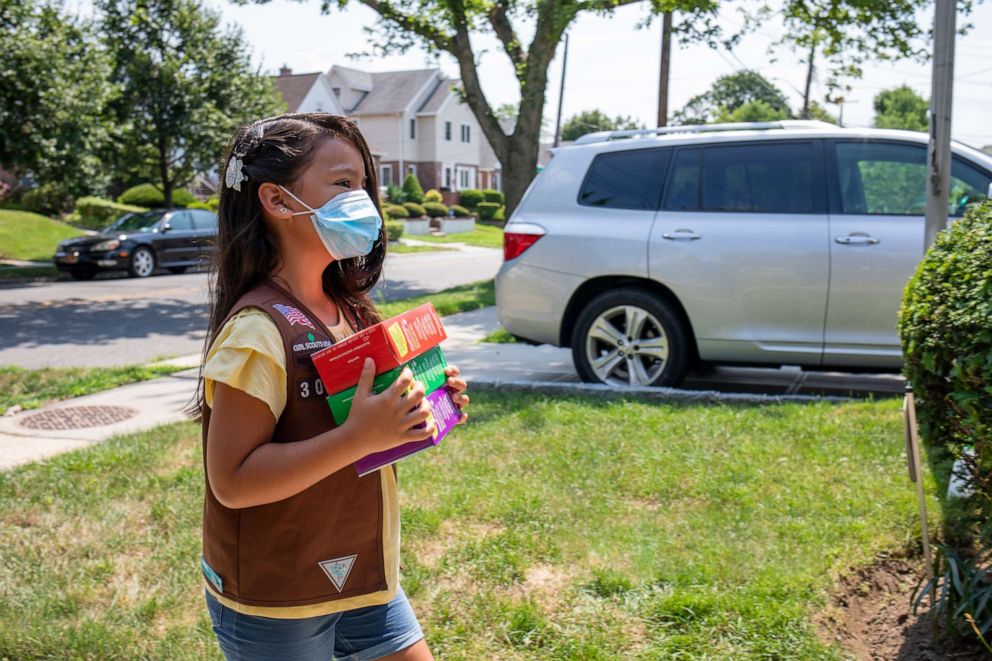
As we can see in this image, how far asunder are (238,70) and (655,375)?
79.0ft

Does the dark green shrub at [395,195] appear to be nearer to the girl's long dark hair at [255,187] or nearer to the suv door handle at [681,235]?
the suv door handle at [681,235]

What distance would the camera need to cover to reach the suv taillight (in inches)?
281

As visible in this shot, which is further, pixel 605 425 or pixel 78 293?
pixel 78 293

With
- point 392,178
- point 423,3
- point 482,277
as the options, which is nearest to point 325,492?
point 423,3

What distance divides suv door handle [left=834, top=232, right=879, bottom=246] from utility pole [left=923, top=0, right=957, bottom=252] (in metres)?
1.07

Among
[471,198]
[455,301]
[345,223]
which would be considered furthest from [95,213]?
[345,223]

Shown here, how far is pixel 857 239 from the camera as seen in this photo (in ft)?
20.7

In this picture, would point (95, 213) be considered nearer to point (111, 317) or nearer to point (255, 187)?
point (111, 317)

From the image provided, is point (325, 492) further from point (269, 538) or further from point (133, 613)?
point (133, 613)

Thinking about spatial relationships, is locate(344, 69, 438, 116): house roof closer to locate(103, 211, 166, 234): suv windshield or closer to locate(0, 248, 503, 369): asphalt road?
locate(103, 211, 166, 234): suv windshield

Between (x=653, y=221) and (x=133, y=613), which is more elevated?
(x=653, y=221)

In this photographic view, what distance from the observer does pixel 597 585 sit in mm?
3422

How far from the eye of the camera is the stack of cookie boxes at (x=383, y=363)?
173 centimetres

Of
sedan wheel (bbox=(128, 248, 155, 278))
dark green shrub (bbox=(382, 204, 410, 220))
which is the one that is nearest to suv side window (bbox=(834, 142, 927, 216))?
Answer: sedan wheel (bbox=(128, 248, 155, 278))
